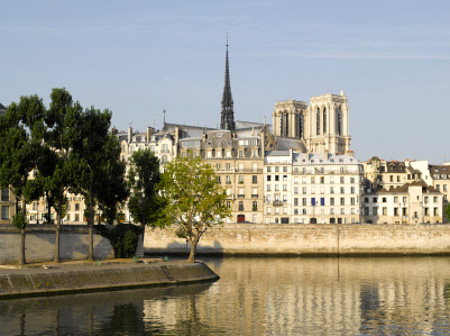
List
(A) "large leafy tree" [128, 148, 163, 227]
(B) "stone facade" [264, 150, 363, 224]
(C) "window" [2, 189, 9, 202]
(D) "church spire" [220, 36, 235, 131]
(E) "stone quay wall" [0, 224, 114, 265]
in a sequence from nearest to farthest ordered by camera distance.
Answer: (E) "stone quay wall" [0, 224, 114, 265] < (C) "window" [2, 189, 9, 202] < (A) "large leafy tree" [128, 148, 163, 227] < (B) "stone facade" [264, 150, 363, 224] < (D) "church spire" [220, 36, 235, 131]

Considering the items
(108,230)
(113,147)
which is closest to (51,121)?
(113,147)

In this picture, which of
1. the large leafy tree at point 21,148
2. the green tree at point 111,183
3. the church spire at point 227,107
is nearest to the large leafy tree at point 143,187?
the green tree at point 111,183

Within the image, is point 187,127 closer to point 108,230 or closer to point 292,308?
point 108,230

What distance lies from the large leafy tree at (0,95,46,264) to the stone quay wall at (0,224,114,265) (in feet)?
5.53

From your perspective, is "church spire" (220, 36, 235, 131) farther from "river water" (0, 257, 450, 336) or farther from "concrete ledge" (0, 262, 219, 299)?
"concrete ledge" (0, 262, 219, 299)

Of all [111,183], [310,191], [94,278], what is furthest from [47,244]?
[310,191]

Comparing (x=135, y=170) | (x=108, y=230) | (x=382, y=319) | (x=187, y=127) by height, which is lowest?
(x=382, y=319)

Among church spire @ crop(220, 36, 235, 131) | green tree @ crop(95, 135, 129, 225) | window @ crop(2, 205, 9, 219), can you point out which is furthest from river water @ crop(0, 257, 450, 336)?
church spire @ crop(220, 36, 235, 131)

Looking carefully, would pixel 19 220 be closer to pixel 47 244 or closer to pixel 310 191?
pixel 47 244

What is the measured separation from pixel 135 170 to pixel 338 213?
186ft

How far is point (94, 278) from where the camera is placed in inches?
2276

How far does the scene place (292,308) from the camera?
51.5 metres

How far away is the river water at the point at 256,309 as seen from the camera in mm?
43250

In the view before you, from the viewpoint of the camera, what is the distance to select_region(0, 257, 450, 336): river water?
43250mm
